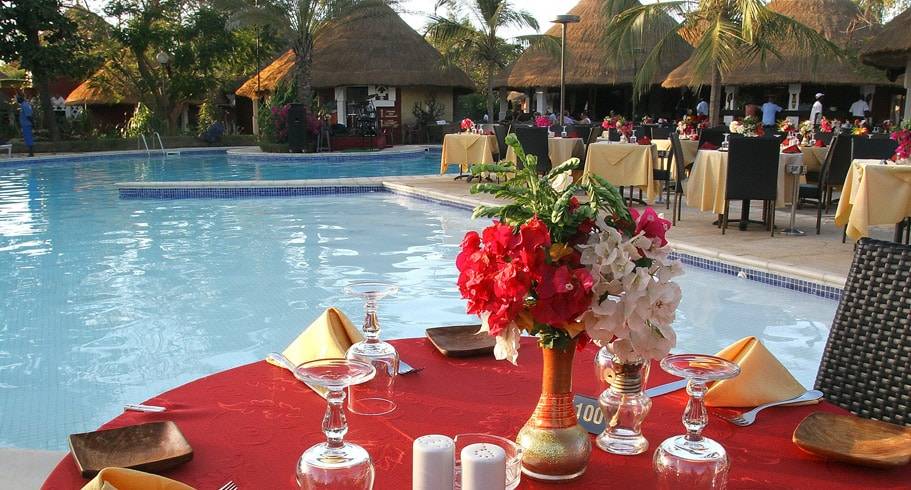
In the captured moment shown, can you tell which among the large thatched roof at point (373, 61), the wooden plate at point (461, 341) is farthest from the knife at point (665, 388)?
the large thatched roof at point (373, 61)

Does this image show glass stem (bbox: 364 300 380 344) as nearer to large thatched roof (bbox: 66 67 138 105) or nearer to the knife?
the knife

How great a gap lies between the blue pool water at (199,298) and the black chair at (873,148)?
1.95 metres

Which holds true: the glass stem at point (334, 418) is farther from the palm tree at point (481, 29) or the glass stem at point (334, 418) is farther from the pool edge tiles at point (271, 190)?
the palm tree at point (481, 29)

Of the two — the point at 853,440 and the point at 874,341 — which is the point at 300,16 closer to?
the point at 874,341

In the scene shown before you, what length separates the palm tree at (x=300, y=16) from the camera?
18312 mm

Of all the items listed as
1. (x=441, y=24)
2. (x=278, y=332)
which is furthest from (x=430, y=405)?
(x=441, y=24)

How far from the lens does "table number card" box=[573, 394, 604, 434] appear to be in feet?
4.34

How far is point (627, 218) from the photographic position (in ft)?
3.65

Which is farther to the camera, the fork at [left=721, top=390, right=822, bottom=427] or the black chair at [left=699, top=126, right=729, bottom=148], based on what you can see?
the black chair at [left=699, top=126, right=729, bottom=148]

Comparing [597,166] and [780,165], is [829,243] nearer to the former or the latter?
[780,165]

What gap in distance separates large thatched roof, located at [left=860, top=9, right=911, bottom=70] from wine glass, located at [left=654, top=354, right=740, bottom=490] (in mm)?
13732

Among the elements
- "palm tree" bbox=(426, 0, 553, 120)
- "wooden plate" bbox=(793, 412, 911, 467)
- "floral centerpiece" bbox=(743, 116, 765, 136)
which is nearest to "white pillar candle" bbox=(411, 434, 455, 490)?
"wooden plate" bbox=(793, 412, 911, 467)

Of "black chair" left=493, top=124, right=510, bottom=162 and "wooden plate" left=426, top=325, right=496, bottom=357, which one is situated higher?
"black chair" left=493, top=124, right=510, bottom=162

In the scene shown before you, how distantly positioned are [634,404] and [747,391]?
367 mm
